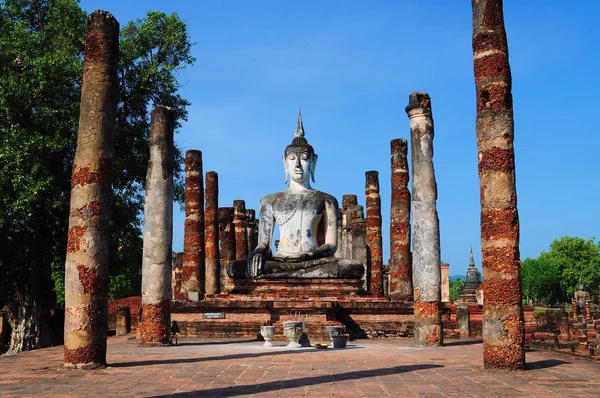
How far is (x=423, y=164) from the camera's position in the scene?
1255 centimetres

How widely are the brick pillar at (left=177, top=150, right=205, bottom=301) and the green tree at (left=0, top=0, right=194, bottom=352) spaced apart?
128cm

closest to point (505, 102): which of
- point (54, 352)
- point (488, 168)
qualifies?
point (488, 168)

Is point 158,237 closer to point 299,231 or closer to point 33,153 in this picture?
point 33,153

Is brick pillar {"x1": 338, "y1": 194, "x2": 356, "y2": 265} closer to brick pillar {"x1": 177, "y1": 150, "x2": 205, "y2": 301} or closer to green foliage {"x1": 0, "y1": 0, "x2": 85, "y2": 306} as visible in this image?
brick pillar {"x1": 177, "y1": 150, "x2": 205, "y2": 301}

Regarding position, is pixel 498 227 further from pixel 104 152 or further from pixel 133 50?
pixel 133 50

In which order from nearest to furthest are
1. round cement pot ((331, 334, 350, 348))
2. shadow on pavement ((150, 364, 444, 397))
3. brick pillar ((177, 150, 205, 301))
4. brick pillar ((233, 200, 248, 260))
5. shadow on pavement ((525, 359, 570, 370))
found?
1. shadow on pavement ((150, 364, 444, 397))
2. shadow on pavement ((525, 359, 570, 370))
3. round cement pot ((331, 334, 350, 348))
4. brick pillar ((177, 150, 205, 301))
5. brick pillar ((233, 200, 248, 260))

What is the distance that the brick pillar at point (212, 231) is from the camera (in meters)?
21.6

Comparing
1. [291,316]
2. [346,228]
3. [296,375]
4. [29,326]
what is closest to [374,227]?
[346,228]

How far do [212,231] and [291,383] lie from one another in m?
14.9

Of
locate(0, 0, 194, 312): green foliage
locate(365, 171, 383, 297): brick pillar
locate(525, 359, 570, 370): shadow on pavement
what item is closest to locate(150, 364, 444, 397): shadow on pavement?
locate(525, 359, 570, 370): shadow on pavement

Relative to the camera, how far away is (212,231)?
71.0 ft

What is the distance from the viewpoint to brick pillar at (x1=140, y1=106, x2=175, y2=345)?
11711 millimetres

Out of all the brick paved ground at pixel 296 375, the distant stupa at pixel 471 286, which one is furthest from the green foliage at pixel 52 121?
the distant stupa at pixel 471 286

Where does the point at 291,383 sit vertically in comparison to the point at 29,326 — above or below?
below
